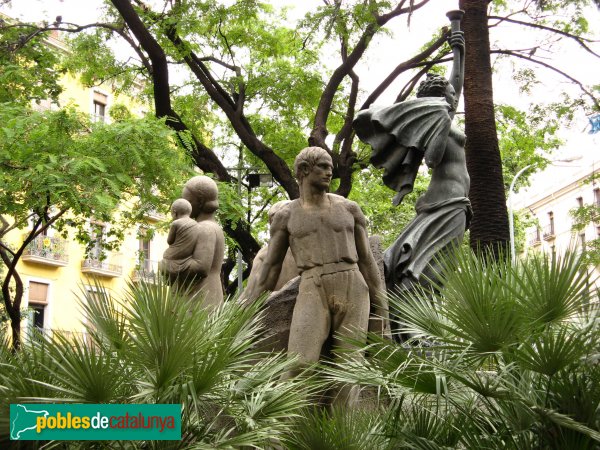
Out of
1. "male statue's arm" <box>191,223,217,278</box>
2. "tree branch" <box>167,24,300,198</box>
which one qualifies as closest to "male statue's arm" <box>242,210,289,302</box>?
"male statue's arm" <box>191,223,217,278</box>

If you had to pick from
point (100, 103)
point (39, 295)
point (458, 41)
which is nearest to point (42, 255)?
point (39, 295)

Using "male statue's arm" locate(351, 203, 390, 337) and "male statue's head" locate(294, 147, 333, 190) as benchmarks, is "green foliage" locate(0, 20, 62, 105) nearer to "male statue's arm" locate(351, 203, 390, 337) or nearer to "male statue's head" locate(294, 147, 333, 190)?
"male statue's head" locate(294, 147, 333, 190)

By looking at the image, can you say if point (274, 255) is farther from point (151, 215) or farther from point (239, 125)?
point (151, 215)

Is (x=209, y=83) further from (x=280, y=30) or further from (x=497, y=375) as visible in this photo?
(x=497, y=375)

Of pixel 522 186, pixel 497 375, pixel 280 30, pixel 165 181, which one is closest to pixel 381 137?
pixel 497 375

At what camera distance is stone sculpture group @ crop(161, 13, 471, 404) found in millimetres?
6285

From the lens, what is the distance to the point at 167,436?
409 centimetres

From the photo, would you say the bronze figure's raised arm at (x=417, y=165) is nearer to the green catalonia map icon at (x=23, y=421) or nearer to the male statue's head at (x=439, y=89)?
the male statue's head at (x=439, y=89)

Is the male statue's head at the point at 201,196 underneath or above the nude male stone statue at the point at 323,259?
above

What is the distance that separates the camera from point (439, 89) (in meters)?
8.48

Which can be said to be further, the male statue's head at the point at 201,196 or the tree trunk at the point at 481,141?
the tree trunk at the point at 481,141

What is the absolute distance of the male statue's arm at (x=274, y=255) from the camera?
651cm

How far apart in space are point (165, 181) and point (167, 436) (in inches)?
468

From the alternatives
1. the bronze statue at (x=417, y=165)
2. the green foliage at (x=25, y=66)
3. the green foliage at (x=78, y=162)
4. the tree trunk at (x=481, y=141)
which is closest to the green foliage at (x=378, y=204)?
the green foliage at (x=78, y=162)
